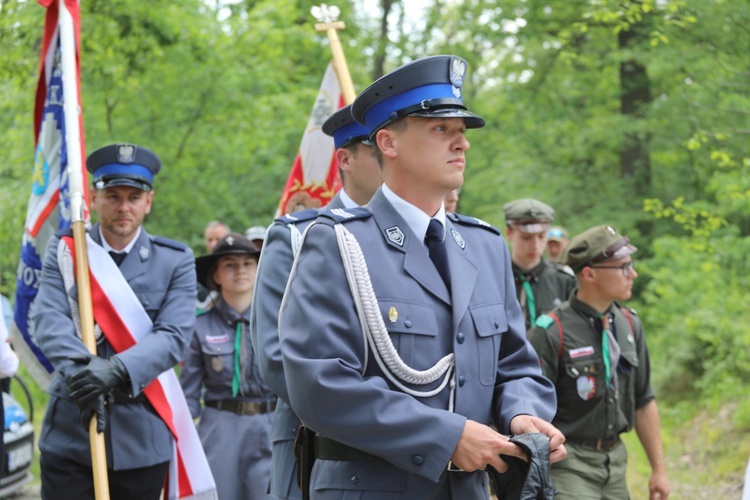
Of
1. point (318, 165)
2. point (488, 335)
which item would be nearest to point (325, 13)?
point (318, 165)

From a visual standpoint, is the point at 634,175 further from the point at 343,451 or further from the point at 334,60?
the point at 343,451

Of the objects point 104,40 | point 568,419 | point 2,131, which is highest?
point 104,40

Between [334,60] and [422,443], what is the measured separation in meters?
3.88

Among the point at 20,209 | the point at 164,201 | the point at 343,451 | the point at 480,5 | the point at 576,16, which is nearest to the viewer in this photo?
the point at 343,451

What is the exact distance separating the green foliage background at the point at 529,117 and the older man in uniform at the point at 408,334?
5980 millimetres

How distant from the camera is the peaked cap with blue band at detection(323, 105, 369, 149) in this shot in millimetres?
4379

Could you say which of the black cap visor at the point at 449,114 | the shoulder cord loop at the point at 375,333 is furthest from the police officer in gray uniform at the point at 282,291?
the black cap visor at the point at 449,114

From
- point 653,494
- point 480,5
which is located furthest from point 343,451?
point 480,5

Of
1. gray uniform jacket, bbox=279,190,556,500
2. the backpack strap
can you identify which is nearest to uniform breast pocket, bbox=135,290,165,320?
the backpack strap

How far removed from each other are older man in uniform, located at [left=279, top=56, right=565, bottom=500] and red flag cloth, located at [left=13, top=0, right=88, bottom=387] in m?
2.97

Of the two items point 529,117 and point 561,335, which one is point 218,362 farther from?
point 529,117

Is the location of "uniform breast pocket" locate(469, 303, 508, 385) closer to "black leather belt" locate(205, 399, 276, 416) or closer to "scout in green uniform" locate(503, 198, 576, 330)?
"black leather belt" locate(205, 399, 276, 416)

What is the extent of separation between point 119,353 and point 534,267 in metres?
3.27

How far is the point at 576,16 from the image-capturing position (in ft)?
54.3
